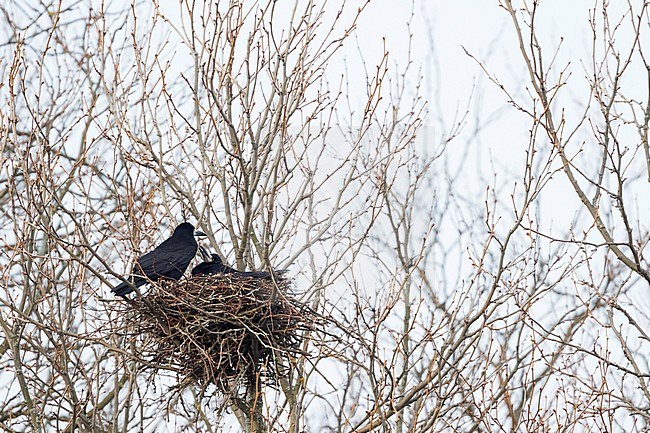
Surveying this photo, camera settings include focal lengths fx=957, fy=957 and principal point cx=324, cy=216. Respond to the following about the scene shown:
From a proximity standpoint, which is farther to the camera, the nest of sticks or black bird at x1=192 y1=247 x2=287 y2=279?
black bird at x1=192 y1=247 x2=287 y2=279

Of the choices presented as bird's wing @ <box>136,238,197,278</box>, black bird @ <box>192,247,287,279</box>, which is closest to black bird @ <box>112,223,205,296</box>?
bird's wing @ <box>136,238,197,278</box>

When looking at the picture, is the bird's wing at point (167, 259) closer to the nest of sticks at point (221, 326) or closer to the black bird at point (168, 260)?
the black bird at point (168, 260)

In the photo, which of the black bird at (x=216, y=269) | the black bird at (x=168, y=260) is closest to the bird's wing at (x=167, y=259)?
the black bird at (x=168, y=260)

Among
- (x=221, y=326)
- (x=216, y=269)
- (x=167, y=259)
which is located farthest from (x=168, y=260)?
(x=221, y=326)

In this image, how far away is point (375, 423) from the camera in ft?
18.7

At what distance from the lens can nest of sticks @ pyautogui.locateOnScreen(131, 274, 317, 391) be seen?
5.54 metres

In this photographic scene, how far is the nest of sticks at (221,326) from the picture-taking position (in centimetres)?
554

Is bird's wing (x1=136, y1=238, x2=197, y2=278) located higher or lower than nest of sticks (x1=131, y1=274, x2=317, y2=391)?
higher

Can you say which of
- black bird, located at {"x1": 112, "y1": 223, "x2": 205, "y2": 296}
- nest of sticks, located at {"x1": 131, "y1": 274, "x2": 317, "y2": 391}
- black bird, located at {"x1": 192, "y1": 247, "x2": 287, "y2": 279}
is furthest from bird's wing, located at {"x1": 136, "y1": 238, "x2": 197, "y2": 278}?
nest of sticks, located at {"x1": 131, "y1": 274, "x2": 317, "y2": 391}

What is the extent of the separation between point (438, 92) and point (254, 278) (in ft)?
32.4

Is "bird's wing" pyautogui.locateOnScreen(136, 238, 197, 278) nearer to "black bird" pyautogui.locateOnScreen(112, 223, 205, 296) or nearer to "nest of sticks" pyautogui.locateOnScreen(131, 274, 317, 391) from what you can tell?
"black bird" pyautogui.locateOnScreen(112, 223, 205, 296)

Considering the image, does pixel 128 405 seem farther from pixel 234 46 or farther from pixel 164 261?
pixel 234 46

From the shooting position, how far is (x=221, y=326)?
5.69 m

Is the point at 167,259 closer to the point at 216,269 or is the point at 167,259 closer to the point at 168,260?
the point at 168,260
